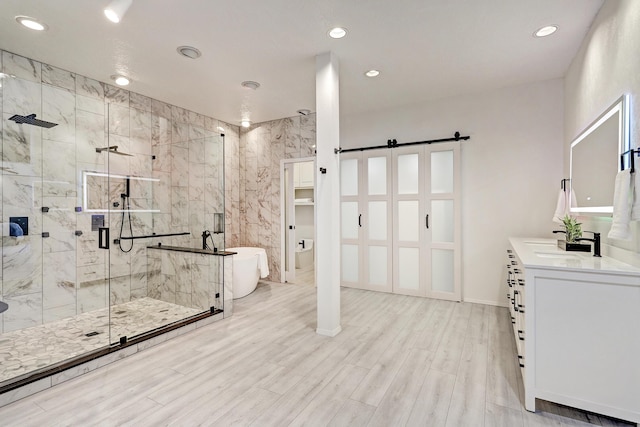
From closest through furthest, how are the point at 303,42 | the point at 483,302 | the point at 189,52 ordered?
the point at 303,42 → the point at 189,52 → the point at 483,302

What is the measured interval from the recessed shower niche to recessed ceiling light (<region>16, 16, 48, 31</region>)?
509 mm

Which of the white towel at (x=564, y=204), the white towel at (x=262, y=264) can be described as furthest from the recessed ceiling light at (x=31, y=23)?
the white towel at (x=564, y=204)

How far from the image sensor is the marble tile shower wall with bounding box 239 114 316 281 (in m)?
5.10

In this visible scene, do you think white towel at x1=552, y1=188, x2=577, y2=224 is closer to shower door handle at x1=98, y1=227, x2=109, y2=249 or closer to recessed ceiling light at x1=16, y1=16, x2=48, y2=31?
shower door handle at x1=98, y1=227, x2=109, y2=249

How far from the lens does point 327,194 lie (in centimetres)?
301

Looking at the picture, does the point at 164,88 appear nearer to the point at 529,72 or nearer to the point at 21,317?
the point at 21,317

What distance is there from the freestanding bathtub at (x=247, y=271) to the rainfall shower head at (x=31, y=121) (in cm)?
238

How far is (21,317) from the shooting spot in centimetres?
284

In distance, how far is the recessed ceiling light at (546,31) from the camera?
8.38 feet

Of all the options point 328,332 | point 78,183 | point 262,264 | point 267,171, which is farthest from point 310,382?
point 267,171

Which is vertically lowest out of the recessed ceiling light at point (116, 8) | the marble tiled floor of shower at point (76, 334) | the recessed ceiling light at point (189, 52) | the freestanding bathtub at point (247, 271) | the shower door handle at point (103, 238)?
the marble tiled floor of shower at point (76, 334)

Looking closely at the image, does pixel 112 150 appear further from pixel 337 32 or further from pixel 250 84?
pixel 337 32

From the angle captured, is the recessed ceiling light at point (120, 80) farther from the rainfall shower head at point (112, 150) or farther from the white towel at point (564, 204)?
the white towel at point (564, 204)

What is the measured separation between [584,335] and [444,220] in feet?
8.36
